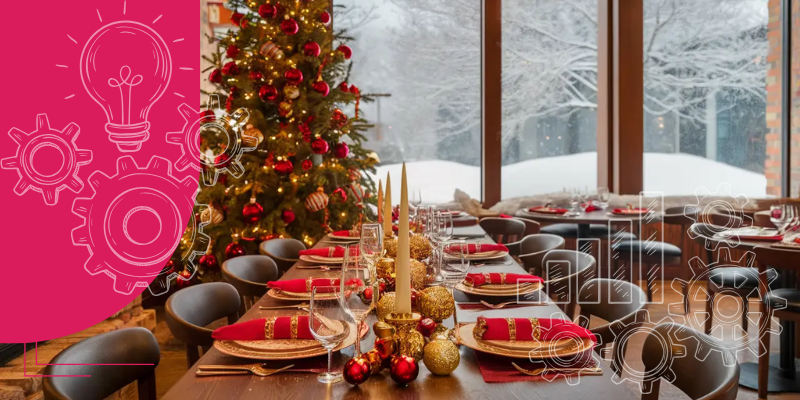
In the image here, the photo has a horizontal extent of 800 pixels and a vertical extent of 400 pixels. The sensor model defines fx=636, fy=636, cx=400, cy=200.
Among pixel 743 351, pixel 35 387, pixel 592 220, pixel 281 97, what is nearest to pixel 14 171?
pixel 35 387

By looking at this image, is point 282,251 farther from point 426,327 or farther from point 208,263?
point 426,327

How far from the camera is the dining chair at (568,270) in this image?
95.0 inches

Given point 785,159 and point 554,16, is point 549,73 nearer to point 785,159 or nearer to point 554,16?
point 554,16

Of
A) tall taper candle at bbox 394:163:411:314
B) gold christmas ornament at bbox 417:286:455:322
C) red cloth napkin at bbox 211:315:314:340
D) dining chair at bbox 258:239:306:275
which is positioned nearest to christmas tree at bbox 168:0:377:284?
dining chair at bbox 258:239:306:275

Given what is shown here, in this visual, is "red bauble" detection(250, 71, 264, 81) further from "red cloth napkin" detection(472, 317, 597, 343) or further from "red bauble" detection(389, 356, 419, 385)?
"red bauble" detection(389, 356, 419, 385)

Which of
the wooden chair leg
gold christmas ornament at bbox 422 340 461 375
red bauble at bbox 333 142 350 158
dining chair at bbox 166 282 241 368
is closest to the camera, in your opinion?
gold christmas ornament at bbox 422 340 461 375

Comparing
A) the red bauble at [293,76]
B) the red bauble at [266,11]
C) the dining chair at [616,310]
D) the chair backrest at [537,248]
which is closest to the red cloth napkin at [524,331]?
the dining chair at [616,310]

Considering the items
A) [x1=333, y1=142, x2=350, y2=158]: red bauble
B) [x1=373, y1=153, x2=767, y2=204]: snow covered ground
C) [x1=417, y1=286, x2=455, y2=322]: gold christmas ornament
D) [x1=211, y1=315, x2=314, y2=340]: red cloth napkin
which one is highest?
[x1=333, y1=142, x2=350, y2=158]: red bauble

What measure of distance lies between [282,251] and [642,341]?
2233 millimetres

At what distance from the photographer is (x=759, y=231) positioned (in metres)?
3.47

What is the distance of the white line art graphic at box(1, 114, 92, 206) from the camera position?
278 centimetres

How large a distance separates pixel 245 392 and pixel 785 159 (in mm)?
6374

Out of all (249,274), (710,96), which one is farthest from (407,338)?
(710,96)

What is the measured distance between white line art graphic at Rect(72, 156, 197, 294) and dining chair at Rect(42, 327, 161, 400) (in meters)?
1.62
